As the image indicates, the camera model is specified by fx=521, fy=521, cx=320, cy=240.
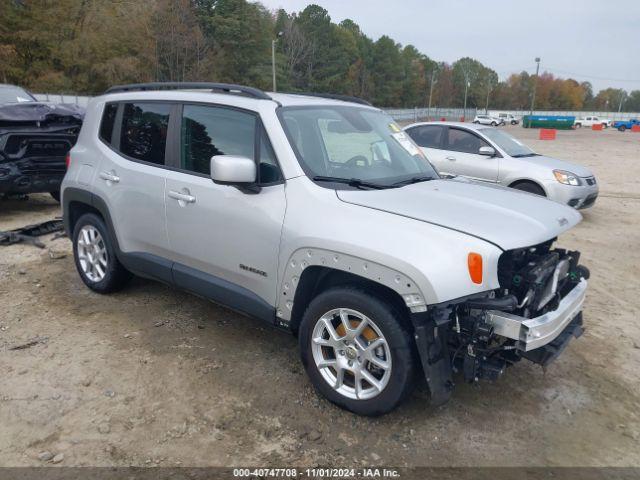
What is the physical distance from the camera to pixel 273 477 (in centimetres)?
272

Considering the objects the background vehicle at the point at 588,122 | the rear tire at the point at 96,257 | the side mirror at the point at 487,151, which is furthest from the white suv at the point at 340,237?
the background vehicle at the point at 588,122

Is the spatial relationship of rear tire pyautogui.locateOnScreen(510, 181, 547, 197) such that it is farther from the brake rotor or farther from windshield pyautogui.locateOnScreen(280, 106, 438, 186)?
the brake rotor

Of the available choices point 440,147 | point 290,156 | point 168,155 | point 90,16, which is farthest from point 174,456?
point 90,16

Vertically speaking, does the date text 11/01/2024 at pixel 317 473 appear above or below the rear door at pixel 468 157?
below

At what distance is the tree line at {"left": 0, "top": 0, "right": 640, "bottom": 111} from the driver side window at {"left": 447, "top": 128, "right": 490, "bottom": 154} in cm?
4543

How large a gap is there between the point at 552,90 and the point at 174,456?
14416 centimetres

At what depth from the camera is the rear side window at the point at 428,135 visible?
9529 mm

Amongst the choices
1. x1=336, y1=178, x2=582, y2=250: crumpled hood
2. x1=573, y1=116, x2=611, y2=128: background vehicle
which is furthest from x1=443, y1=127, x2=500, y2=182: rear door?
x1=573, y1=116, x2=611, y2=128: background vehicle

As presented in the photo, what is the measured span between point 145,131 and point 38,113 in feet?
15.5

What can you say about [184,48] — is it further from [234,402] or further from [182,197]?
[234,402]

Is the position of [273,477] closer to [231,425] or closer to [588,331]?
[231,425]

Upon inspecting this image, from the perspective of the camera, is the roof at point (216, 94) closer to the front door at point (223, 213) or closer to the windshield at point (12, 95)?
the front door at point (223, 213)

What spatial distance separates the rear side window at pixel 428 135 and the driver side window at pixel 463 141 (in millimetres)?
211

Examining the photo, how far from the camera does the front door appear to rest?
340 cm
